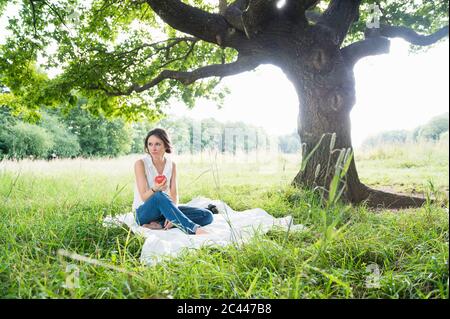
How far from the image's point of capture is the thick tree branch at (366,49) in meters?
4.91

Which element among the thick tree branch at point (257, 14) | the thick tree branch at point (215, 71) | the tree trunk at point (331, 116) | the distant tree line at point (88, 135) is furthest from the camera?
the distant tree line at point (88, 135)

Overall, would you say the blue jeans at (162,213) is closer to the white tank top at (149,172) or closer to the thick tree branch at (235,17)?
the white tank top at (149,172)

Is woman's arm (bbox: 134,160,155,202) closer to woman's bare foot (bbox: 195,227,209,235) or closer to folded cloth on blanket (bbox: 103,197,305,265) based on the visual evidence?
folded cloth on blanket (bbox: 103,197,305,265)

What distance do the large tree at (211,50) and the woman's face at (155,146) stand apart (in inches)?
70.1

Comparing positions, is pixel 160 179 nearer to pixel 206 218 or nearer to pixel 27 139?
pixel 206 218

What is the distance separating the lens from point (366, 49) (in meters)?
4.94

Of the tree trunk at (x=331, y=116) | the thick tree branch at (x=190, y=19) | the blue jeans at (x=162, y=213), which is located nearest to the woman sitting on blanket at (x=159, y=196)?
the blue jeans at (x=162, y=213)

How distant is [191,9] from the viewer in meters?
4.95

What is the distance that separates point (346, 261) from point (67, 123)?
1581 cm

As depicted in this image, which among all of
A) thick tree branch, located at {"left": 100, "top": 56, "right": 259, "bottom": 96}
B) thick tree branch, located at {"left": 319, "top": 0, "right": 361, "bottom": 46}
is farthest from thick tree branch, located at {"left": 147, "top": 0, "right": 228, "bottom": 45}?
thick tree branch, located at {"left": 319, "top": 0, "right": 361, "bottom": 46}

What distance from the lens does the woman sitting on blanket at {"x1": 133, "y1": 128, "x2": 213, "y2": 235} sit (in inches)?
124

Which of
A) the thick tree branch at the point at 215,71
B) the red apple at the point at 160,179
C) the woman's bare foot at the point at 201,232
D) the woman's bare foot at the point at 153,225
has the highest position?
the thick tree branch at the point at 215,71

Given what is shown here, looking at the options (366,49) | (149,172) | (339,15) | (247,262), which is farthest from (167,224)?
(339,15)

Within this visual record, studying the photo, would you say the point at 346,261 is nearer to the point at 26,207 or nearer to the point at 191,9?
the point at 26,207
